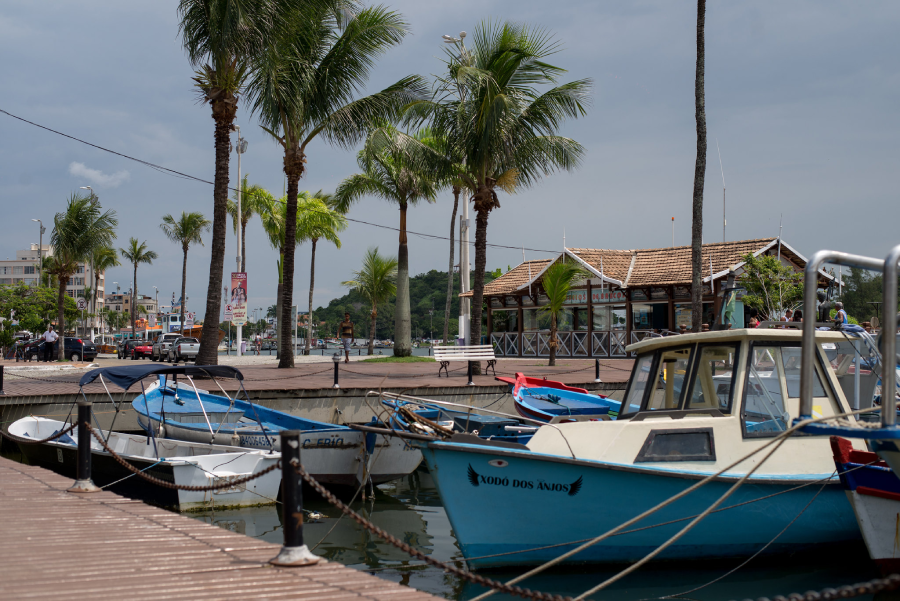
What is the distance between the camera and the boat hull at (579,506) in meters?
7.26

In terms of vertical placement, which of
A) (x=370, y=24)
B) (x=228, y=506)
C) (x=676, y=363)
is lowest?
(x=228, y=506)

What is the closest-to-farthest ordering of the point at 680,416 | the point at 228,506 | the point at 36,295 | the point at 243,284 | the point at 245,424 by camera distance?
the point at 680,416 < the point at 228,506 < the point at 245,424 < the point at 243,284 < the point at 36,295

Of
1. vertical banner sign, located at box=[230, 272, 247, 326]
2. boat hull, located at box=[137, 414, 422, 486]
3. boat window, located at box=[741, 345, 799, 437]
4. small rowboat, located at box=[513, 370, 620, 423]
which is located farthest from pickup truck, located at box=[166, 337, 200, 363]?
boat window, located at box=[741, 345, 799, 437]

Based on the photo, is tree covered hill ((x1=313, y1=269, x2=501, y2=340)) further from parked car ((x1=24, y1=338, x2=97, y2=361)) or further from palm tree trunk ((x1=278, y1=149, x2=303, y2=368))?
palm tree trunk ((x1=278, y1=149, x2=303, y2=368))

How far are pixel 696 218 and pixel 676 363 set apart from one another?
8549 mm

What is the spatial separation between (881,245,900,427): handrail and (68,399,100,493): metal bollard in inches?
273

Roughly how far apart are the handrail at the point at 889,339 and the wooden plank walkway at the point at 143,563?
10.1 ft

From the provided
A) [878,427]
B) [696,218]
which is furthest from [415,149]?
[878,427]

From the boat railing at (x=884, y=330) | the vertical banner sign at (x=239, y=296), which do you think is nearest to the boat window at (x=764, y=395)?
the boat railing at (x=884, y=330)

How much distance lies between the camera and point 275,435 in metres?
12.3

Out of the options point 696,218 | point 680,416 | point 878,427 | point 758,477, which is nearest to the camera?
point 878,427

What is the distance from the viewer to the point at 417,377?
19859 mm

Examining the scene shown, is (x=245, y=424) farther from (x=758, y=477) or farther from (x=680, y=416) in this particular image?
(x=758, y=477)

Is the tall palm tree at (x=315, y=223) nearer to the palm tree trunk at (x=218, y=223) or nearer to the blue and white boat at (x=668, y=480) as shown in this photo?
the palm tree trunk at (x=218, y=223)
